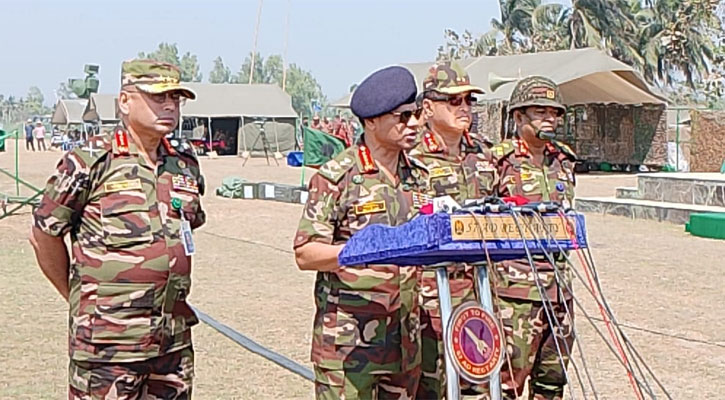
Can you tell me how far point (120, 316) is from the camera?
332 centimetres

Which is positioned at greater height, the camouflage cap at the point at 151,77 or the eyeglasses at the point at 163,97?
the camouflage cap at the point at 151,77

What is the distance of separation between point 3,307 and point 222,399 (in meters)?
3.39

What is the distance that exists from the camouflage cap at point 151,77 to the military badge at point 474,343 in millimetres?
1286

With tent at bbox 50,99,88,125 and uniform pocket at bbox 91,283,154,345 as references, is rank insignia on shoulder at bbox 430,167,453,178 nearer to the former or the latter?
uniform pocket at bbox 91,283,154,345

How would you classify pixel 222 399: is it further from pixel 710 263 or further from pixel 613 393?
pixel 710 263

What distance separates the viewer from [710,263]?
1080 centimetres

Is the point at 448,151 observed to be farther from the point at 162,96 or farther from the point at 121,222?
the point at 121,222

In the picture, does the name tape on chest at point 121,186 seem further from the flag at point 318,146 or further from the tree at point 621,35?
the tree at point 621,35

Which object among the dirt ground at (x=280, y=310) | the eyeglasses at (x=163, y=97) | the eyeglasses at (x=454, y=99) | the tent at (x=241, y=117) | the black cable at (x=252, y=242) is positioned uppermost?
the tent at (x=241, y=117)

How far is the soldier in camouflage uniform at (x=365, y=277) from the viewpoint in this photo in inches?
130

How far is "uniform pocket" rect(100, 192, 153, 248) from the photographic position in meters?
3.33

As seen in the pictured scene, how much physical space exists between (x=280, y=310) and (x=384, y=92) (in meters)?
5.09

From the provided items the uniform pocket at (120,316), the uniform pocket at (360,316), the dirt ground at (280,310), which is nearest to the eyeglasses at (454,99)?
the uniform pocket at (360,316)

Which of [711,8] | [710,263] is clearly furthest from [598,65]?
[710,263]
